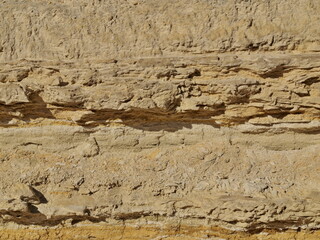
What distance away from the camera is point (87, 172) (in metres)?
5.01

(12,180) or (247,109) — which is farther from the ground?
(247,109)

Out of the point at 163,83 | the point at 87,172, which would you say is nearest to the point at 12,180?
the point at 87,172

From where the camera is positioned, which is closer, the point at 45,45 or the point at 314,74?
the point at 314,74

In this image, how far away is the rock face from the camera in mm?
4727

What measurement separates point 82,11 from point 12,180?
237 centimetres

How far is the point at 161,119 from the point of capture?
5.04 m

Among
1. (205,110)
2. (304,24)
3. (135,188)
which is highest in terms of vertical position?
(304,24)

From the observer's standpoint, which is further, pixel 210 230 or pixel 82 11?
pixel 82 11

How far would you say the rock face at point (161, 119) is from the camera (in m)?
Result: 4.73

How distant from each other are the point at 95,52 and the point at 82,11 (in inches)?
25.6

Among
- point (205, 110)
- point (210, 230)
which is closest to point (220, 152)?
point (205, 110)

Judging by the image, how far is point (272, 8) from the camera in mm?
5023

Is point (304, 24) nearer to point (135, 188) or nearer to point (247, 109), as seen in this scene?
point (247, 109)

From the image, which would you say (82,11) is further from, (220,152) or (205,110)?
(220,152)
